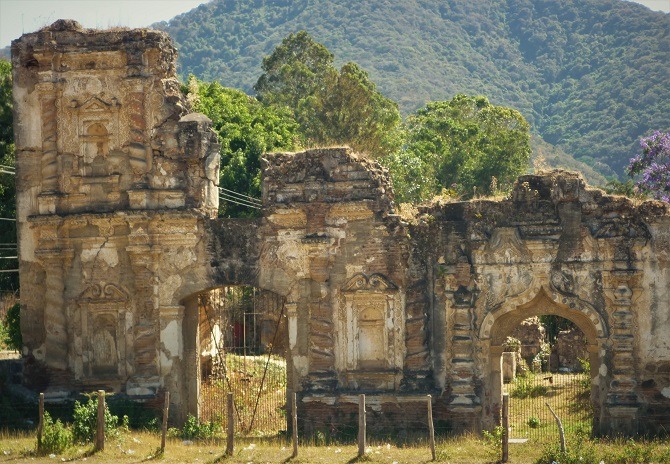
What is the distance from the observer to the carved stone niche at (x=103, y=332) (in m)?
23.4

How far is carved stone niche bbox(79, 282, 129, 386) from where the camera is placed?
2342cm

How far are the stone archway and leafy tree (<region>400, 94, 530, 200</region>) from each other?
19.6 meters

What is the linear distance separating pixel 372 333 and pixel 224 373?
3346 millimetres

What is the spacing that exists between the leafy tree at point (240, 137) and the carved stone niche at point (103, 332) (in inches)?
347

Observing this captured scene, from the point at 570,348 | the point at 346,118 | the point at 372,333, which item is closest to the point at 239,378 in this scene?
the point at 372,333

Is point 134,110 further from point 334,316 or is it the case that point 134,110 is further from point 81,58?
point 334,316

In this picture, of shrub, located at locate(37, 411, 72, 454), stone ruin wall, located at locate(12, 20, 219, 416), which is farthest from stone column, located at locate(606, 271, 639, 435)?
shrub, located at locate(37, 411, 72, 454)

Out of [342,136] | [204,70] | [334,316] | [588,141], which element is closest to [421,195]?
[342,136]

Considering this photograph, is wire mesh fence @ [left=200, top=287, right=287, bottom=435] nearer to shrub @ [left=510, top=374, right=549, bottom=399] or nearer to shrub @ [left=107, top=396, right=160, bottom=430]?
shrub @ [left=107, top=396, right=160, bottom=430]

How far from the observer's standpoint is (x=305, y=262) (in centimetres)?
2288

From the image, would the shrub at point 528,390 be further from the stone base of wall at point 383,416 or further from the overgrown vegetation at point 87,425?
the overgrown vegetation at point 87,425

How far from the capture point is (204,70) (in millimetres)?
93875

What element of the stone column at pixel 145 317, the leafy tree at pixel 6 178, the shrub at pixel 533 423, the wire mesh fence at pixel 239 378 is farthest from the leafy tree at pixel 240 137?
the shrub at pixel 533 423

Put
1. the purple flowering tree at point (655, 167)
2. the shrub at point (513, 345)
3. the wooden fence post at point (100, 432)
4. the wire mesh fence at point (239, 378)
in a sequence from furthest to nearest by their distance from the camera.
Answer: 1. the purple flowering tree at point (655, 167)
2. the shrub at point (513, 345)
3. the wire mesh fence at point (239, 378)
4. the wooden fence post at point (100, 432)
